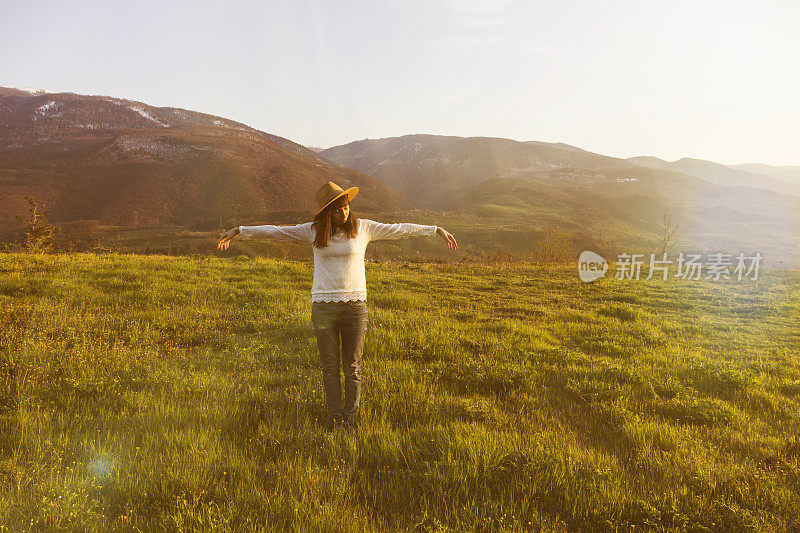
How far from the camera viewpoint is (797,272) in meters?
23.6

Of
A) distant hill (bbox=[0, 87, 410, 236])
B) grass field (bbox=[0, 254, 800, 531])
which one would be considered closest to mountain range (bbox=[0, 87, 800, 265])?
distant hill (bbox=[0, 87, 410, 236])

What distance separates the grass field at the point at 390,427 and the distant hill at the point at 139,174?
74.1 meters

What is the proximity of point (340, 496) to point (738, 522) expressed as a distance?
10.0 ft

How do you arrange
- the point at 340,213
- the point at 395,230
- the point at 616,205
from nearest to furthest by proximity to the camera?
1. the point at 340,213
2. the point at 395,230
3. the point at 616,205

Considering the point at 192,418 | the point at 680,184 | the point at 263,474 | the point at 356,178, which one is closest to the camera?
the point at 263,474

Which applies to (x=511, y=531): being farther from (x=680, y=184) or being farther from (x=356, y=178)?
(x=680, y=184)

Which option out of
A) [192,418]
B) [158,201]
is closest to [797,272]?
[192,418]

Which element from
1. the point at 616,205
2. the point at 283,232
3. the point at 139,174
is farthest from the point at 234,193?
the point at 616,205

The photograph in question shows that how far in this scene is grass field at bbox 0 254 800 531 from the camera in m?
2.90

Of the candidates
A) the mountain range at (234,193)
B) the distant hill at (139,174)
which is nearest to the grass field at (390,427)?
the mountain range at (234,193)

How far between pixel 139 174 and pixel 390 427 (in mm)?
104373

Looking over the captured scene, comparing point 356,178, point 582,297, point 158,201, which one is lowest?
point 582,297

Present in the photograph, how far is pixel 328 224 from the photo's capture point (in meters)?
3.89

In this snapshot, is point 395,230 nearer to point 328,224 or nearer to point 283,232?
point 328,224
